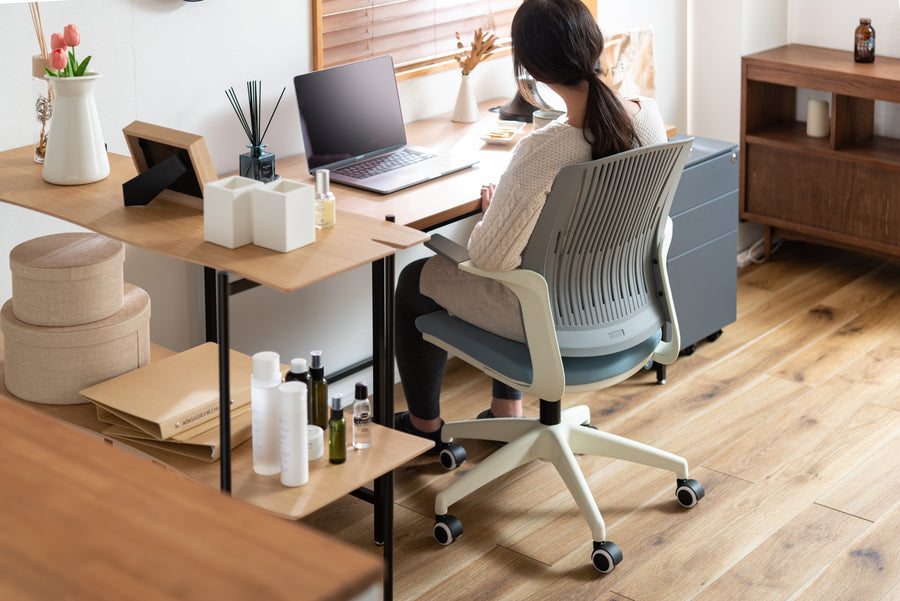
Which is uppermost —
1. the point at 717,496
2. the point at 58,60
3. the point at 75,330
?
the point at 58,60

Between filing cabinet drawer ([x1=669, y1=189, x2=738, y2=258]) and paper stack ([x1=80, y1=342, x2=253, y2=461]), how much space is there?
5.07ft

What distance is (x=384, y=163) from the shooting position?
8.89ft

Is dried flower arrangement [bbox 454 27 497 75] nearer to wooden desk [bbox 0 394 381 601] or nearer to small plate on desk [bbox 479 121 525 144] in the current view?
small plate on desk [bbox 479 121 525 144]

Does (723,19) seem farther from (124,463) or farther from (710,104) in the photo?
(124,463)

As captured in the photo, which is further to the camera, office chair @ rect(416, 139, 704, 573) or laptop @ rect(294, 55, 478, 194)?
laptop @ rect(294, 55, 478, 194)

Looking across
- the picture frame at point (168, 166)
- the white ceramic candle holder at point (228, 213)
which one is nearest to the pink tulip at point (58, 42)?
the picture frame at point (168, 166)

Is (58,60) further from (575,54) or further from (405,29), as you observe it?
(405,29)

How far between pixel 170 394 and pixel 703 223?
1.85 m

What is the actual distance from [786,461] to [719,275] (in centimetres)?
79

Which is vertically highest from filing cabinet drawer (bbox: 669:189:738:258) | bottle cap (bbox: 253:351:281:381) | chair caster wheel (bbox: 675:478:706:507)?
filing cabinet drawer (bbox: 669:189:738:258)

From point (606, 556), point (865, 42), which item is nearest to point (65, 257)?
point (606, 556)

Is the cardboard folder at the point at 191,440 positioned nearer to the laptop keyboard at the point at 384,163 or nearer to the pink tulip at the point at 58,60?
the pink tulip at the point at 58,60

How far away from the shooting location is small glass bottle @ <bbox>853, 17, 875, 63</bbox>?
378 centimetres

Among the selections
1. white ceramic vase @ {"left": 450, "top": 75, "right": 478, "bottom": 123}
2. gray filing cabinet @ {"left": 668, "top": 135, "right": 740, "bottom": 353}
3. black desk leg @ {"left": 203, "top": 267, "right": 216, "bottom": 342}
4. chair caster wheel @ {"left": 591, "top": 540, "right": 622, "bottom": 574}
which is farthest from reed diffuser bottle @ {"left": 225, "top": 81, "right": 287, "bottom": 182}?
gray filing cabinet @ {"left": 668, "top": 135, "right": 740, "bottom": 353}
